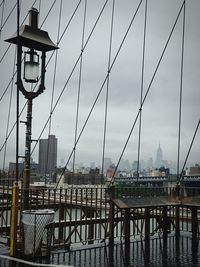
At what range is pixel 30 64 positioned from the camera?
7039 mm

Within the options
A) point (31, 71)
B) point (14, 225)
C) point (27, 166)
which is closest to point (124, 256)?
point (14, 225)

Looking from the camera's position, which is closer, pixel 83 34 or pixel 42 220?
pixel 42 220

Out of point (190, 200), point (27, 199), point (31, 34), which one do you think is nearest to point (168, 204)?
point (190, 200)

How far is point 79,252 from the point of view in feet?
21.9

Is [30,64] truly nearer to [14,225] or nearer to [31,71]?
[31,71]

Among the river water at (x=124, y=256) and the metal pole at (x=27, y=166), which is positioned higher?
the metal pole at (x=27, y=166)

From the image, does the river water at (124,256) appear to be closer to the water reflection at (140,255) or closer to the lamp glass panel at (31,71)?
the water reflection at (140,255)

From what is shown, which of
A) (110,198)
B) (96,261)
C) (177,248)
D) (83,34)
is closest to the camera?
(96,261)

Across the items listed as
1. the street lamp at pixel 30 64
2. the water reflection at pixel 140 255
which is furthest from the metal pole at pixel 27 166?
the water reflection at pixel 140 255

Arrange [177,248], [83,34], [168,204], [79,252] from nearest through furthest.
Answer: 1. [79,252]
2. [177,248]
3. [168,204]
4. [83,34]

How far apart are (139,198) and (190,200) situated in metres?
1.17

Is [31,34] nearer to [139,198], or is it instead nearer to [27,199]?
[27,199]

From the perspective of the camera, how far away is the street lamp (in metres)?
6.87

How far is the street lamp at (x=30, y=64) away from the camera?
6871 millimetres
